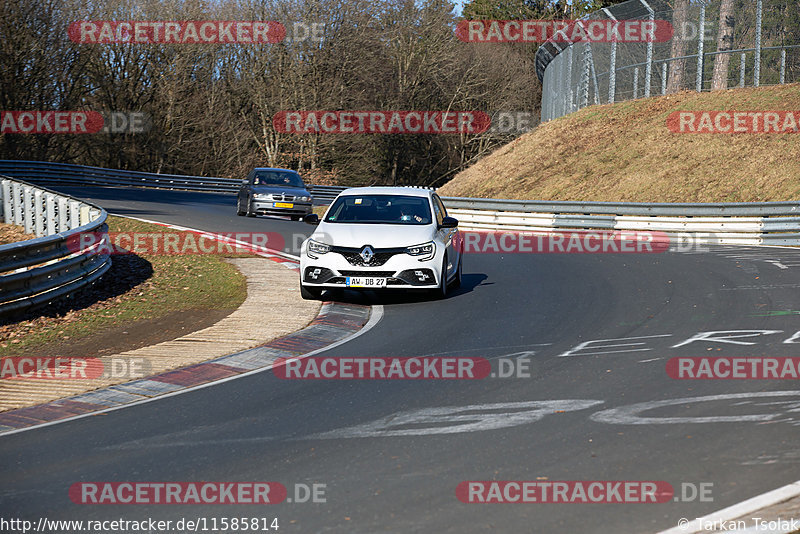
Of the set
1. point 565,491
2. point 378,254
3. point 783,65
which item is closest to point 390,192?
point 378,254

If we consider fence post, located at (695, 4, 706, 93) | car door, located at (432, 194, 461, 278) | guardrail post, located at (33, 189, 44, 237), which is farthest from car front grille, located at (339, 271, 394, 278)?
fence post, located at (695, 4, 706, 93)

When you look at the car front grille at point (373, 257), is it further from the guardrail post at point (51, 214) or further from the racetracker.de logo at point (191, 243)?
the guardrail post at point (51, 214)

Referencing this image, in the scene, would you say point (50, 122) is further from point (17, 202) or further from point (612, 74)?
point (612, 74)

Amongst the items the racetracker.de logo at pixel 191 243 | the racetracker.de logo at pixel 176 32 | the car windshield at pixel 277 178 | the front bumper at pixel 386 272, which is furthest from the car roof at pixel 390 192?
the racetracker.de logo at pixel 176 32

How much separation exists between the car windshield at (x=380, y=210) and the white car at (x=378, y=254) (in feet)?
0.05

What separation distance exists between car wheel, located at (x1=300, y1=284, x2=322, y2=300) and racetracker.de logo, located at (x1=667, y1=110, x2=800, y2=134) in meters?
20.6

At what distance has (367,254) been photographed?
12750mm

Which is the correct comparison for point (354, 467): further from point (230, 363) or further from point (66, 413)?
point (230, 363)

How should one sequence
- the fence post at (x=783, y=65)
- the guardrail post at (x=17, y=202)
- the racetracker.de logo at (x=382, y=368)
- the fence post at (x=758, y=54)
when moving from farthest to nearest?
the fence post at (x=783, y=65), the fence post at (x=758, y=54), the guardrail post at (x=17, y=202), the racetracker.de logo at (x=382, y=368)

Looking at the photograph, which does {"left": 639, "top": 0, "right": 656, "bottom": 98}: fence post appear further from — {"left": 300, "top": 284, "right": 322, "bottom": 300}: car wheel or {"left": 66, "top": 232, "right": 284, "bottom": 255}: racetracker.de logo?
{"left": 300, "top": 284, "right": 322, "bottom": 300}: car wheel

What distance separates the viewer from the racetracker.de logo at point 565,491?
209 inches

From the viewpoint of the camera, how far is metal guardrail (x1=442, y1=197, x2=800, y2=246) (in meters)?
21.0

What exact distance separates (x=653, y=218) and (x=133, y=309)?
47.9 feet

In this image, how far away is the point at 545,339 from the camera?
33.6ft
